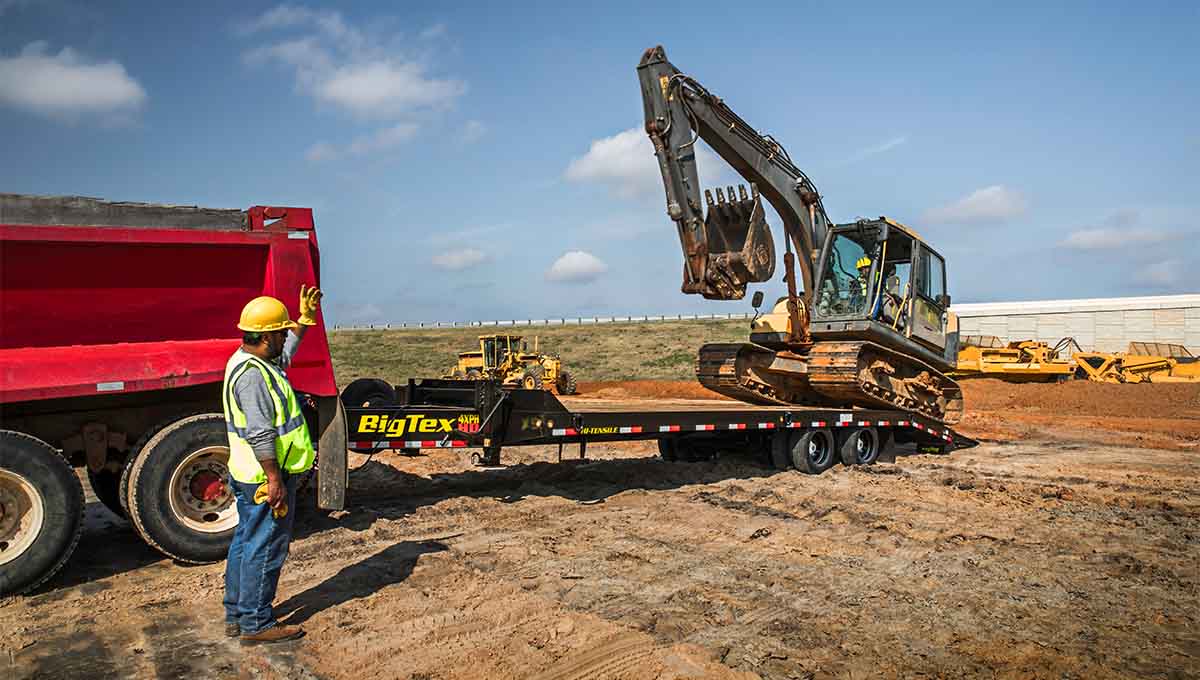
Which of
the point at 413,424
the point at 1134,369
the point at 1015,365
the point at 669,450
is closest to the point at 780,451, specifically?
the point at 669,450

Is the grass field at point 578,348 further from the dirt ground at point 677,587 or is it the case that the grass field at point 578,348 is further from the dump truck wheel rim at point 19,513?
the dump truck wheel rim at point 19,513

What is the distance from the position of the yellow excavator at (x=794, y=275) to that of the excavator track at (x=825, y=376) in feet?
0.06

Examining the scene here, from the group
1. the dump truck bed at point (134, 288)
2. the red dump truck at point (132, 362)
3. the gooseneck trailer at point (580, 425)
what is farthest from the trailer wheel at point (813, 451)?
the dump truck bed at point (134, 288)

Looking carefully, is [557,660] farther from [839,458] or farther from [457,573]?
[839,458]

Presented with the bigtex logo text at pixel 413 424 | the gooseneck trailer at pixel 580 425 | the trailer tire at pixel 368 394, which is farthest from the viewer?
the trailer tire at pixel 368 394

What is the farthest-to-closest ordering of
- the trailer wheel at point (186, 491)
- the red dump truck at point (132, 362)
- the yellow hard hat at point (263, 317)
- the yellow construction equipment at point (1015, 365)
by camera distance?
the yellow construction equipment at point (1015, 365), the trailer wheel at point (186, 491), the red dump truck at point (132, 362), the yellow hard hat at point (263, 317)

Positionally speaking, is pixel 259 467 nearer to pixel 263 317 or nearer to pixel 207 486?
pixel 263 317

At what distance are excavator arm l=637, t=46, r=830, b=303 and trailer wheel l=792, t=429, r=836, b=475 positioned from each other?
69.0 inches

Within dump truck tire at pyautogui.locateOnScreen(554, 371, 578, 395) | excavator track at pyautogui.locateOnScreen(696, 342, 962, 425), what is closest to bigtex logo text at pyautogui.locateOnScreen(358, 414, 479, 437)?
excavator track at pyautogui.locateOnScreen(696, 342, 962, 425)

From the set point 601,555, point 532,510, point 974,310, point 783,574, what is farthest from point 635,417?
point 974,310

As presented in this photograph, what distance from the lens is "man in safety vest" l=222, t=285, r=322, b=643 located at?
14.4 ft

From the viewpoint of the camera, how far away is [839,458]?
443 inches

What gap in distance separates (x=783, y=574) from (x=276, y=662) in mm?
3364

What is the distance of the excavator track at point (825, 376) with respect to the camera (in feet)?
36.3
